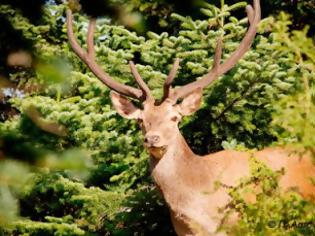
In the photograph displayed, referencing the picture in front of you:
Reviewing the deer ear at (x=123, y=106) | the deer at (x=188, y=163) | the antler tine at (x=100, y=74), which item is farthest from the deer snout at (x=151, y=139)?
the antler tine at (x=100, y=74)

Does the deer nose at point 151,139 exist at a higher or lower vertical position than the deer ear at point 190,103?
lower

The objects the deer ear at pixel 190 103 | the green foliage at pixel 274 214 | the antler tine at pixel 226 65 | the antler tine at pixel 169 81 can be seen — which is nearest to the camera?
the green foliage at pixel 274 214

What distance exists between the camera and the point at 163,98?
6.85 m

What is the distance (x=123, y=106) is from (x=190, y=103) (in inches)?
25.6

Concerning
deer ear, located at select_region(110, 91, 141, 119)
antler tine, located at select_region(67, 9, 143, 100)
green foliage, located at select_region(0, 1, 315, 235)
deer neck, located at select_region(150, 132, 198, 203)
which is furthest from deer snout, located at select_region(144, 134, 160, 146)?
green foliage, located at select_region(0, 1, 315, 235)

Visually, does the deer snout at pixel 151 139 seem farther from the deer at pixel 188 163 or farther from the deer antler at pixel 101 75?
the deer antler at pixel 101 75

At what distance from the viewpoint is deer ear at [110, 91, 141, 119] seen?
6955mm

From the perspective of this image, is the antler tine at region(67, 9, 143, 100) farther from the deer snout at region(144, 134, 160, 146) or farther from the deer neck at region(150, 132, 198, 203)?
the deer snout at region(144, 134, 160, 146)

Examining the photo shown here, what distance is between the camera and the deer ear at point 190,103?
22.5 ft

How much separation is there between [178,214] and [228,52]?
83.8 inches

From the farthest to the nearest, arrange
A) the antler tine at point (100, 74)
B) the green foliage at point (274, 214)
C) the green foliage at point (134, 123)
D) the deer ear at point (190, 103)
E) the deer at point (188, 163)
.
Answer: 1. the green foliage at point (134, 123)
2. the antler tine at point (100, 74)
3. the deer ear at point (190, 103)
4. the deer at point (188, 163)
5. the green foliage at point (274, 214)

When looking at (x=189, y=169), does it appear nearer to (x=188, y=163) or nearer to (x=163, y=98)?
(x=188, y=163)

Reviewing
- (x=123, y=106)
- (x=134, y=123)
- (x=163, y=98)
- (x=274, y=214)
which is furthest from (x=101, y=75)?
(x=274, y=214)

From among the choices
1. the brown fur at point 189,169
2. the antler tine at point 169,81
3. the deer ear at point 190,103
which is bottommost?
the brown fur at point 189,169
